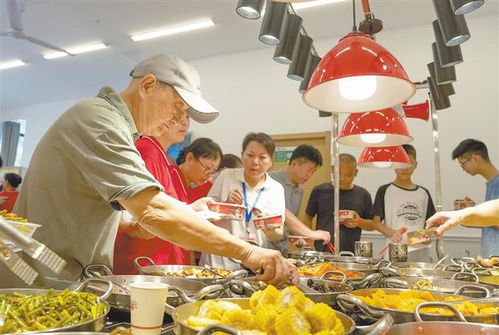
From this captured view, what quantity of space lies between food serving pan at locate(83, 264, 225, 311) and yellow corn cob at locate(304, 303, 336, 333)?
0.34 metres

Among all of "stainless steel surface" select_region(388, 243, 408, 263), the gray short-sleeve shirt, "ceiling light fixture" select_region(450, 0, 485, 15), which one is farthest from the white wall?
the gray short-sleeve shirt

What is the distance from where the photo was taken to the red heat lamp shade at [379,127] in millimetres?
2486

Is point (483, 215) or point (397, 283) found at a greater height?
point (483, 215)

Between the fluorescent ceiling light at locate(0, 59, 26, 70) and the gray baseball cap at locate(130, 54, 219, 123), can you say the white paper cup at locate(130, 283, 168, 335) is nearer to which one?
the gray baseball cap at locate(130, 54, 219, 123)

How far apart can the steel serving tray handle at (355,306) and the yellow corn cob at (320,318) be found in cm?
15

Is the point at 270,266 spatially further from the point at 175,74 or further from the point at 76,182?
the point at 175,74

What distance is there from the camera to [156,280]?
4.71 feet

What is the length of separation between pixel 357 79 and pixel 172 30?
5.09 metres

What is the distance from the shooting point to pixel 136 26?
20.6 ft

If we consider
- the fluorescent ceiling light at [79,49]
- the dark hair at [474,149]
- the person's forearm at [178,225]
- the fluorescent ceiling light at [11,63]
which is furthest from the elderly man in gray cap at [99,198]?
the fluorescent ceiling light at [11,63]

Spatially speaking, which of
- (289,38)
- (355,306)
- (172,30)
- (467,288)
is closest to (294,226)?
(289,38)

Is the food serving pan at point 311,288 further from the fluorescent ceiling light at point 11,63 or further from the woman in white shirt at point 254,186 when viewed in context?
the fluorescent ceiling light at point 11,63

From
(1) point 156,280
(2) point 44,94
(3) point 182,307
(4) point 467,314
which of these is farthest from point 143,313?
(2) point 44,94

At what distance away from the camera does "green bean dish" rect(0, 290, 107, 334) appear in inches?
36.0
